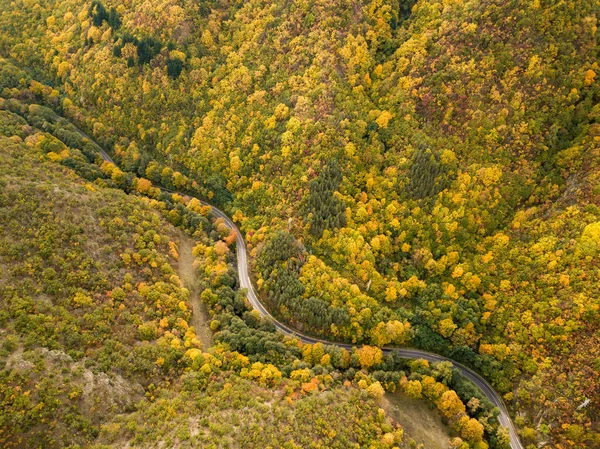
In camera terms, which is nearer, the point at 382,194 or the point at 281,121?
the point at 382,194

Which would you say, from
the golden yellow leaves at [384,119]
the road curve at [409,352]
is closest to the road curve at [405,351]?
the road curve at [409,352]

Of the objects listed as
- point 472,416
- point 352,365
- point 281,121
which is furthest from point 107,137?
point 472,416

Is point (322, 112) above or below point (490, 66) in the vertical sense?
below

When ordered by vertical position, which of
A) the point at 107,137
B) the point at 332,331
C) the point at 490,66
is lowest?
the point at 332,331

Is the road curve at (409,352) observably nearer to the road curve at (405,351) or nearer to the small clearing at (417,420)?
the road curve at (405,351)

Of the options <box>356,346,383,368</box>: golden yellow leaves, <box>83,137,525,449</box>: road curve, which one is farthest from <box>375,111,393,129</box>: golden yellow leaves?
<box>356,346,383,368</box>: golden yellow leaves

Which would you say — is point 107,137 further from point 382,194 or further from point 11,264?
point 382,194
